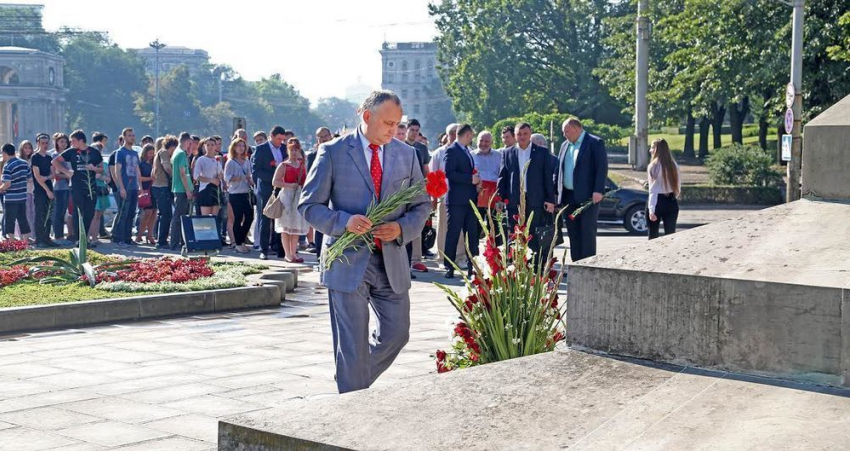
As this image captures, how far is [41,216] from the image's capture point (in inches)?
735

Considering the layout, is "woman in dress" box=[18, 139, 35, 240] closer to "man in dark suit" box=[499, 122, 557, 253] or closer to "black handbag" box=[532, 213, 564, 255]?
"man in dark suit" box=[499, 122, 557, 253]

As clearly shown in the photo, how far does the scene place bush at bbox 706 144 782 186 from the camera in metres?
35.2

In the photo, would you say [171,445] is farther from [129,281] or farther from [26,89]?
[26,89]

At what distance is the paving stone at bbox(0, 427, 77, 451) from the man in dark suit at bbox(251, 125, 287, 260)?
10.9 metres

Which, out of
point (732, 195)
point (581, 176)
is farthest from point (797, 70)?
point (581, 176)

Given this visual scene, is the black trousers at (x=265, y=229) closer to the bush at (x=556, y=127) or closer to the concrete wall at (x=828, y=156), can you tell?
the concrete wall at (x=828, y=156)

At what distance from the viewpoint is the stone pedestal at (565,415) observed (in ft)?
13.8

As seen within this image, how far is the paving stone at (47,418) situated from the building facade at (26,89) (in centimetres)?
10426

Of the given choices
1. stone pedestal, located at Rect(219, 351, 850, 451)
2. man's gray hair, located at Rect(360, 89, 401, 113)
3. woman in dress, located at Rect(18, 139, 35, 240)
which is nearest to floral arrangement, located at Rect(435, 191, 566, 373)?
man's gray hair, located at Rect(360, 89, 401, 113)

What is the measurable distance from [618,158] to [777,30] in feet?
89.1

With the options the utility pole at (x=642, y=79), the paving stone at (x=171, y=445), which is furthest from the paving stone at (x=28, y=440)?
the utility pole at (x=642, y=79)

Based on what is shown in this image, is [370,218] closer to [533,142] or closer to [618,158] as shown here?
[533,142]

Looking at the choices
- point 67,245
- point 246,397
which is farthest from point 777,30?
point 246,397

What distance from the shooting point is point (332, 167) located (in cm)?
609
